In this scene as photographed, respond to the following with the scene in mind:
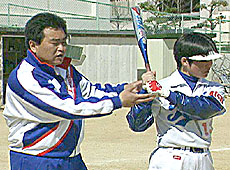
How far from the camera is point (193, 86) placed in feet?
13.1

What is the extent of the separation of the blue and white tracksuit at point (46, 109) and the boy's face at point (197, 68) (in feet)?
2.79

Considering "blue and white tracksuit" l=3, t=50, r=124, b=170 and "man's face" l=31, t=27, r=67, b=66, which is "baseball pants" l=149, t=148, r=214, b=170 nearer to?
"blue and white tracksuit" l=3, t=50, r=124, b=170

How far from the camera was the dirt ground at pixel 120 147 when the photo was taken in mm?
7844

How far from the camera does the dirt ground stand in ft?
25.7

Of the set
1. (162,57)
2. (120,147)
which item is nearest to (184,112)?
(120,147)

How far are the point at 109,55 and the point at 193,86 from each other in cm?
1473

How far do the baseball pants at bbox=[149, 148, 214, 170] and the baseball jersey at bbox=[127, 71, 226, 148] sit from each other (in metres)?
0.05

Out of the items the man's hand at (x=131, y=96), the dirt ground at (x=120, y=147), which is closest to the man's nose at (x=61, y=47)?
the man's hand at (x=131, y=96)

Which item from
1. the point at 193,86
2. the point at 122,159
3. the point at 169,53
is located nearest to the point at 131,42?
the point at 169,53

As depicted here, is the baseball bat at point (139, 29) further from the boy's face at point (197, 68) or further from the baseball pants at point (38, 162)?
the baseball pants at point (38, 162)

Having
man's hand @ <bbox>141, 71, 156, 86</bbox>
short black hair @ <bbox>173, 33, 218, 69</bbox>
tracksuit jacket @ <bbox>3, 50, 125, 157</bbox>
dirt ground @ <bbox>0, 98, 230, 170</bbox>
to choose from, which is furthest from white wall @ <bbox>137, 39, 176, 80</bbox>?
tracksuit jacket @ <bbox>3, 50, 125, 157</bbox>

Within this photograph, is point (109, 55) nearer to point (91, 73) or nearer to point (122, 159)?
point (91, 73)

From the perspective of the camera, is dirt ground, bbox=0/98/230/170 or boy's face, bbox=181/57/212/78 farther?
dirt ground, bbox=0/98/230/170

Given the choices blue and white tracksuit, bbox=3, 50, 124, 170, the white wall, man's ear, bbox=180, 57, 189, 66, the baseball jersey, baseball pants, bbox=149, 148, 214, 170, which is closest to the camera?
blue and white tracksuit, bbox=3, 50, 124, 170
